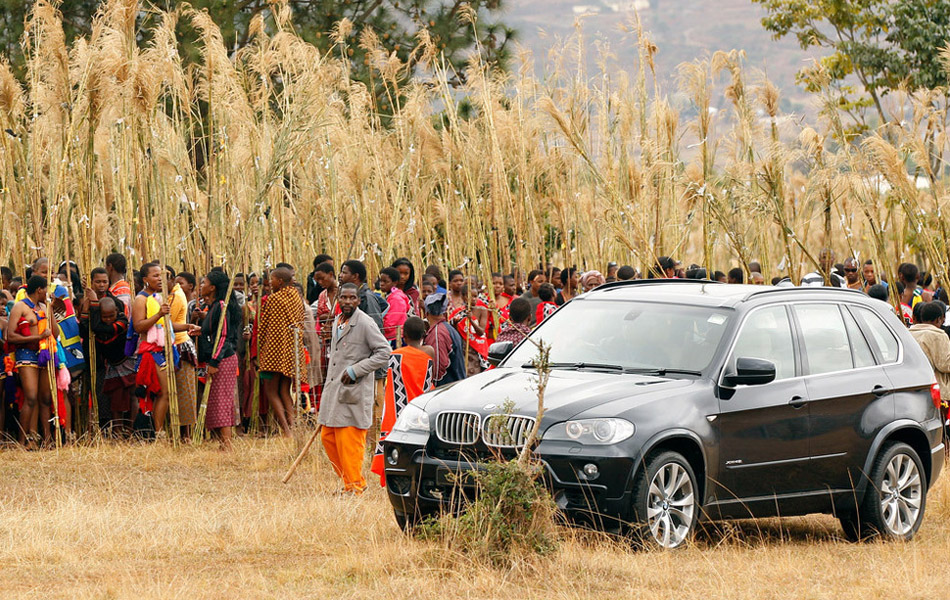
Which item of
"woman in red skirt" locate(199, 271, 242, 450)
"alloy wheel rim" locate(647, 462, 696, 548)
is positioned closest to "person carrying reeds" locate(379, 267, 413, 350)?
"woman in red skirt" locate(199, 271, 242, 450)

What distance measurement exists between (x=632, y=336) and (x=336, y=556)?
2.41 meters

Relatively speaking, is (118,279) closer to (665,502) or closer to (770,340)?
(770,340)

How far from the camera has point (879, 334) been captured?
30.5 feet

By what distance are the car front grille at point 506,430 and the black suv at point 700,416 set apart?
0.04ft

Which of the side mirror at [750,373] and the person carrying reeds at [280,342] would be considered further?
the person carrying reeds at [280,342]

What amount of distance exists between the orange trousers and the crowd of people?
1.06 m

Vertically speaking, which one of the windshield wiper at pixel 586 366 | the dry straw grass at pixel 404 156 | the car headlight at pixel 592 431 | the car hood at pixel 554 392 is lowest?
the car headlight at pixel 592 431

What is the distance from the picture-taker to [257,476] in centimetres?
1138

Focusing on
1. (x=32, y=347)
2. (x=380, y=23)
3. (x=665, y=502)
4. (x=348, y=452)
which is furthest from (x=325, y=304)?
(x=380, y=23)

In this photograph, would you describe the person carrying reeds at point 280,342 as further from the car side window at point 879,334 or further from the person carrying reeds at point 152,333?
the car side window at point 879,334

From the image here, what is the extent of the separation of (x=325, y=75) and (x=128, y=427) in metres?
4.29

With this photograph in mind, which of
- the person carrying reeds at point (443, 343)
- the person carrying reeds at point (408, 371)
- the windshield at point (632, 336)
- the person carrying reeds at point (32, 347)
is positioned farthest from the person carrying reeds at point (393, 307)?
the windshield at point (632, 336)

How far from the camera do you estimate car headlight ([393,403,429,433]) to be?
8.28 meters

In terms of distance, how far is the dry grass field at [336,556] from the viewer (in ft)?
22.6
